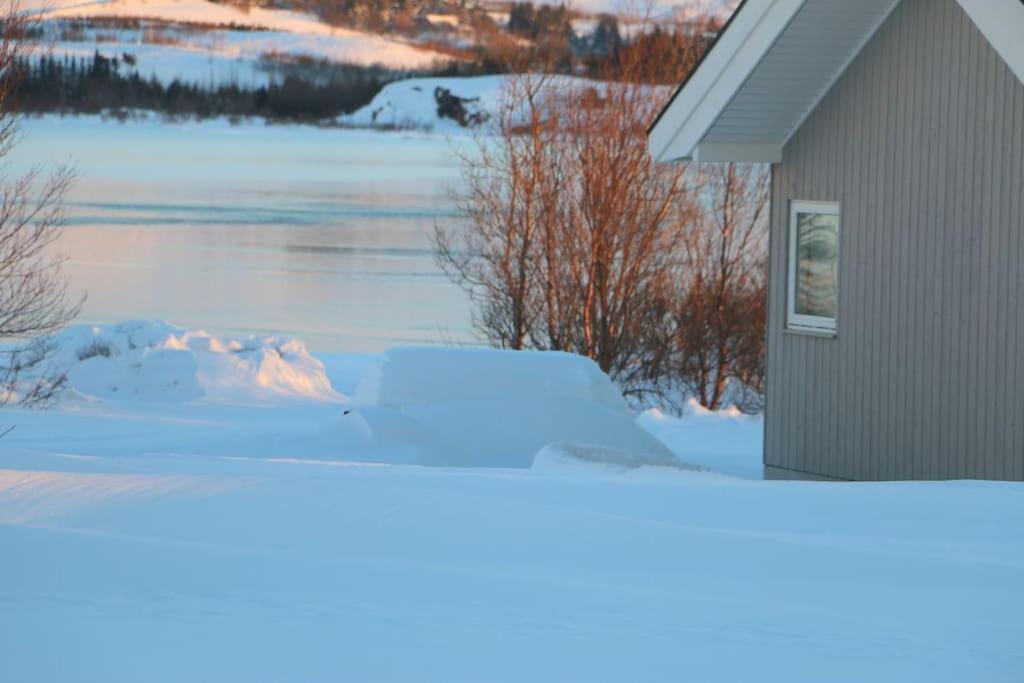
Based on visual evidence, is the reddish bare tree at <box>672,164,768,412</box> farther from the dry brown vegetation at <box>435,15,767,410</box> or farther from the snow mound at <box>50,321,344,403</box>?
the snow mound at <box>50,321,344,403</box>

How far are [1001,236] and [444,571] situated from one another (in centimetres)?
715

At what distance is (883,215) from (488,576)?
7889 mm

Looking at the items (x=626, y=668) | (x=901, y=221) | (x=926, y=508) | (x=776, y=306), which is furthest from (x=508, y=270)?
(x=626, y=668)

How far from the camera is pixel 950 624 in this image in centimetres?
425

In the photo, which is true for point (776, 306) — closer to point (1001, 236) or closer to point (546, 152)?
point (1001, 236)

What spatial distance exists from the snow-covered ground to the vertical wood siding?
4643mm

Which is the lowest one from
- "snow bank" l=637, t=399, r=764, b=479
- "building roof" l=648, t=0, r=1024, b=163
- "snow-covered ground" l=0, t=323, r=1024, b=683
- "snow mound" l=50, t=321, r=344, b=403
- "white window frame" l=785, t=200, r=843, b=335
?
"snow bank" l=637, t=399, r=764, b=479

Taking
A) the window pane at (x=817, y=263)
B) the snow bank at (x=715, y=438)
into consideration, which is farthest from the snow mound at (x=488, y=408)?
the snow bank at (x=715, y=438)

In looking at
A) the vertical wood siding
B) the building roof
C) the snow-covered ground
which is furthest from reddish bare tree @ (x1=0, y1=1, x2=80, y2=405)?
the snow-covered ground

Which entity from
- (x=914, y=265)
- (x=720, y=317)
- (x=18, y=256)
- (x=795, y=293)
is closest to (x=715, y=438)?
(x=795, y=293)

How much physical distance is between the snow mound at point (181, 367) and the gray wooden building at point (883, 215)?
11.0m

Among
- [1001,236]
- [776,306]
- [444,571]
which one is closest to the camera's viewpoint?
[444,571]

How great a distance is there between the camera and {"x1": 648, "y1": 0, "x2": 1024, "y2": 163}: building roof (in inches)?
441

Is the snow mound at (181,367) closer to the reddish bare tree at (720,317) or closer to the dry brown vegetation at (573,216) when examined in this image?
the dry brown vegetation at (573,216)
